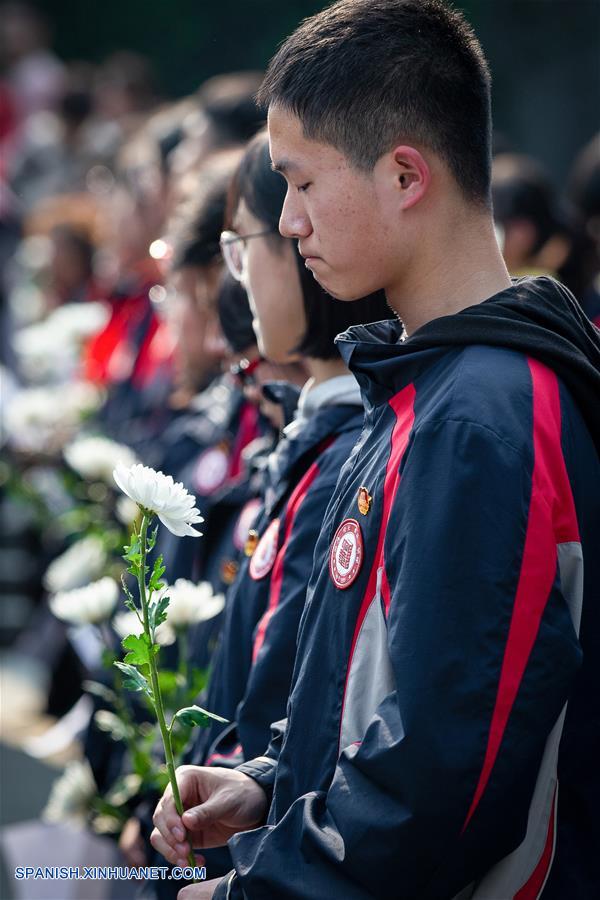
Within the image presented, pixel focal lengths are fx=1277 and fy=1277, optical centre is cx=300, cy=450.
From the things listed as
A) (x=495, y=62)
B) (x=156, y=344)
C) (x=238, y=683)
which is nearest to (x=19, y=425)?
(x=156, y=344)

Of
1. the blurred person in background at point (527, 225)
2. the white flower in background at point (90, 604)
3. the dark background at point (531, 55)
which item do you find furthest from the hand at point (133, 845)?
the dark background at point (531, 55)

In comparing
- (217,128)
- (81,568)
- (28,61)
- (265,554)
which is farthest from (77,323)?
(28,61)

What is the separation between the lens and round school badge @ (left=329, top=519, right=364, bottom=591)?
5.18 ft

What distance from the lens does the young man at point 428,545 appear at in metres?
1.42

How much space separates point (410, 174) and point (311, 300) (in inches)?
23.7

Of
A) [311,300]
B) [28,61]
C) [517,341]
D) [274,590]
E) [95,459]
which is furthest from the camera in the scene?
[28,61]

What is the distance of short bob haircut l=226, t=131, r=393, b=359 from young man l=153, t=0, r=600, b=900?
409mm

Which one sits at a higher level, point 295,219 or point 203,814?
point 295,219

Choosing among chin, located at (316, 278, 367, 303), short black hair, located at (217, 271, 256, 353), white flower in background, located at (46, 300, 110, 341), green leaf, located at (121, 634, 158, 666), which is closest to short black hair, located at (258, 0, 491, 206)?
chin, located at (316, 278, 367, 303)

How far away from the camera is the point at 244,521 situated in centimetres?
271

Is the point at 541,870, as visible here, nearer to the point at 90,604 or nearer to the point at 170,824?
the point at 170,824

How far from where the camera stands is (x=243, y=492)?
9.01 ft

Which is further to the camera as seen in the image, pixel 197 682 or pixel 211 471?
pixel 211 471

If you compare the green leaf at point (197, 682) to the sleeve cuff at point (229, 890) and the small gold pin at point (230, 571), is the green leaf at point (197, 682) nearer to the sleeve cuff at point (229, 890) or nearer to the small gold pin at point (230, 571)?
the small gold pin at point (230, 571)
